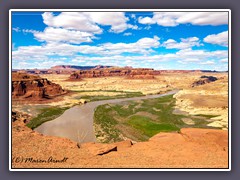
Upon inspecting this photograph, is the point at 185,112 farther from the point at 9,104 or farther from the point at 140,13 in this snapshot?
the point at 9,104

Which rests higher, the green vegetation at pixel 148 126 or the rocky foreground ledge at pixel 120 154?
the green vegetation at pixel 148 126

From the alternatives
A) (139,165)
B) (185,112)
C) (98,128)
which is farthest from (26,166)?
(185,112)

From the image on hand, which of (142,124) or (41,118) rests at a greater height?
(41,118)

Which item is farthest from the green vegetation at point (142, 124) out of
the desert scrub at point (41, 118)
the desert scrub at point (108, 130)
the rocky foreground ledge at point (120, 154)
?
the desert scrub at point (41, 118)

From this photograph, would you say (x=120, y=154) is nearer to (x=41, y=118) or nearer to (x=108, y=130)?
(x=108, y=130)

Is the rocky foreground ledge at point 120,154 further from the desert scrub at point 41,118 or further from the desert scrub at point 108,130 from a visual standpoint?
the desert scrub at point 41,118

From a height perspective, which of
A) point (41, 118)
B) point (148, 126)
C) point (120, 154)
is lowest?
point (120, 154)

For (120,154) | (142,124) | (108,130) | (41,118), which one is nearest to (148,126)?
(142,124)

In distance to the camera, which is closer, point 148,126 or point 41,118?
point 148,126

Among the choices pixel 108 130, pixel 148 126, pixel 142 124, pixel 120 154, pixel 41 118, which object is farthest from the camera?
pixel 41 118
